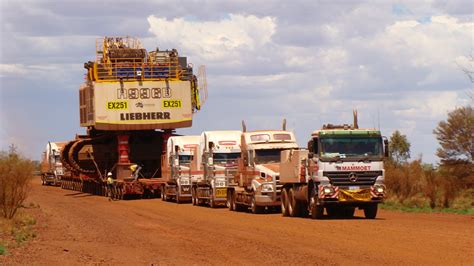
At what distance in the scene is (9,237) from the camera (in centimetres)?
2609

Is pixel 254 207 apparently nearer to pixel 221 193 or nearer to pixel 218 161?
pixel 221 193

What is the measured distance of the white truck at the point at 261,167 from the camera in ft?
120

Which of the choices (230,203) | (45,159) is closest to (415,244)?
(230,203)

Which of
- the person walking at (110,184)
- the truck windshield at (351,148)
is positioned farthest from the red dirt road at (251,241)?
the person walking at (110,184)

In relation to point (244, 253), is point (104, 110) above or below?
above

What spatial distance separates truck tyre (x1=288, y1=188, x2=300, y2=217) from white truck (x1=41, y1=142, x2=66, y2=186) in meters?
48.0

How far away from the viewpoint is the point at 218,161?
145 ft

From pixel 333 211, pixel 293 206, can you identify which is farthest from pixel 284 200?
pixel 333 211

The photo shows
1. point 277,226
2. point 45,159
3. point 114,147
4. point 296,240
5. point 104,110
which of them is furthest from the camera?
point 45,159

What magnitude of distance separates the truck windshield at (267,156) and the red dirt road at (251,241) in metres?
2.93

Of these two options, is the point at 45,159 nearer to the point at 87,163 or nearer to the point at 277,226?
the point at 87,163

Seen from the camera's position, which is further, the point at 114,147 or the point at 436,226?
the point at 114,147

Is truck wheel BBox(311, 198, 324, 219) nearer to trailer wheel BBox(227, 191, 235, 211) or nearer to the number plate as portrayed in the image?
trailer wheel BBox(227, 191, 235, 211)

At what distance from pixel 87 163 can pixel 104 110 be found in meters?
8.71
